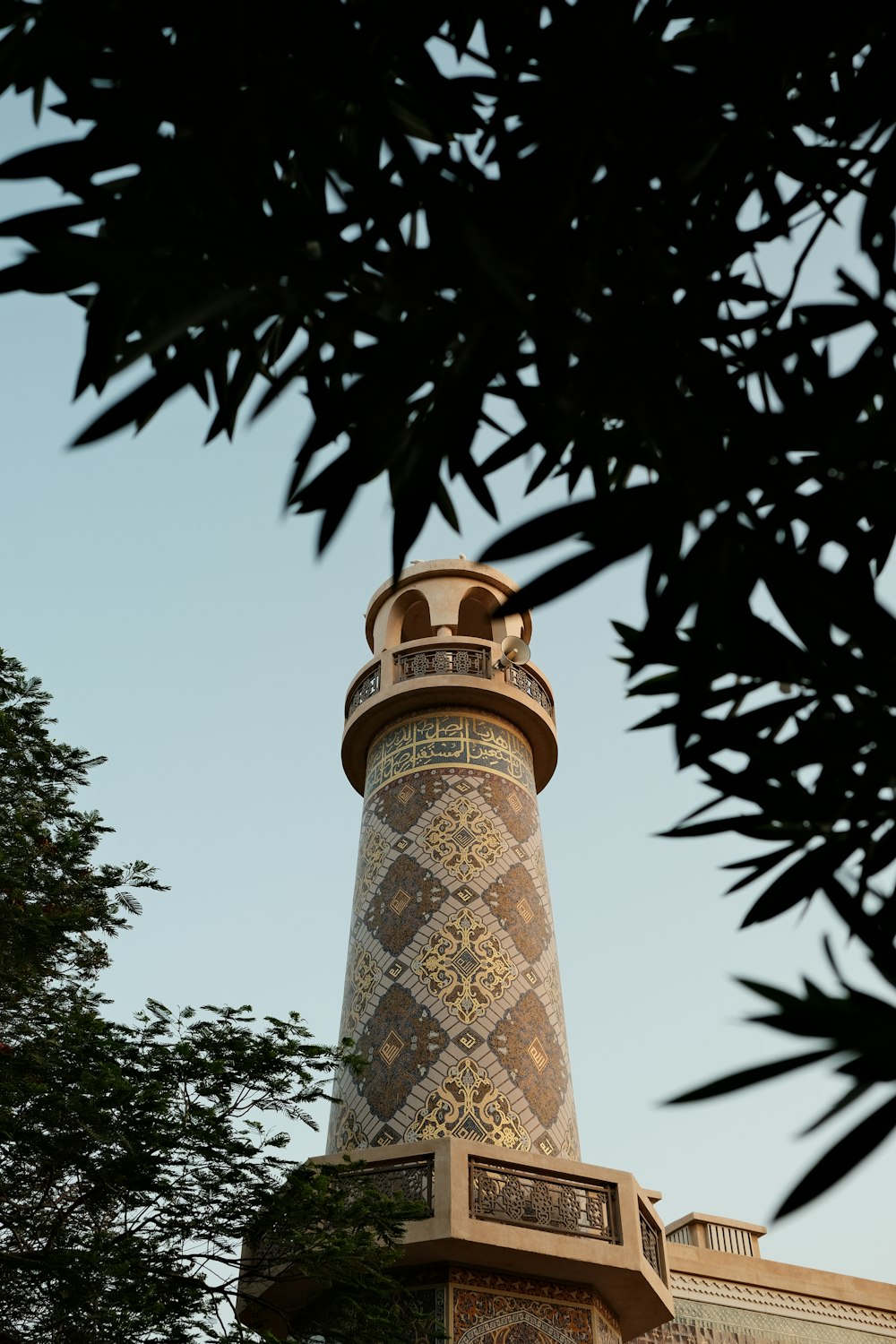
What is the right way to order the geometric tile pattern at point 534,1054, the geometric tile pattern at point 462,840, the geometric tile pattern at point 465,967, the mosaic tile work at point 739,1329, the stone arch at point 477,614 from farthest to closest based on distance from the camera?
the stone arch at point 477,614 → the mosaic tile work at point 739,1329 → the geometric tile pattern at point 462,840 → the geometric tile pattern at point 465,967 → the geometric tile pattern at point 534,1054

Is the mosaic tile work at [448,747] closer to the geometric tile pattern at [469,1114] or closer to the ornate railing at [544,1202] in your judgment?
the geometric tile pattern at [469,1114]

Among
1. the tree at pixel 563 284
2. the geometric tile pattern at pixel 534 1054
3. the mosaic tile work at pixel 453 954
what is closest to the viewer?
the tree at pixel 563 284

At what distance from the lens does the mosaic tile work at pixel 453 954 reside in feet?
22.0

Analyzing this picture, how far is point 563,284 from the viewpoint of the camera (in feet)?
5.08

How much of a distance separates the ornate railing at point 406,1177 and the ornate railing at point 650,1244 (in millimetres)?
1192

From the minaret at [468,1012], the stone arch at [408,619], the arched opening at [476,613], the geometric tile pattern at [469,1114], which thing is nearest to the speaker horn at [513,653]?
the minaret at [468,1012]

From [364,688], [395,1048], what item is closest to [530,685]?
[364,688]

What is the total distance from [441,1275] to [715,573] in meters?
5.04

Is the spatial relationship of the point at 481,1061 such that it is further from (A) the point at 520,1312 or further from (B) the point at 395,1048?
(A) the point at 520,1312

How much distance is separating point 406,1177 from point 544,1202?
63 cm

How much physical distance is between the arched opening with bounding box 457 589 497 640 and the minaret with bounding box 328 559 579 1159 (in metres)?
0.03

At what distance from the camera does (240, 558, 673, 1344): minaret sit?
228 inches

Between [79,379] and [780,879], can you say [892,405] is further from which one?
[79,379]

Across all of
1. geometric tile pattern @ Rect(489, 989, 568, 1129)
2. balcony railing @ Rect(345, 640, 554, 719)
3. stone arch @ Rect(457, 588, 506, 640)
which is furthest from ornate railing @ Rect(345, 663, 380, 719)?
geometric tile pattern @ Rect(489, 989, 568, 1129)
